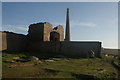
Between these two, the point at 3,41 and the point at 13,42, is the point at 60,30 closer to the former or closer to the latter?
the point at 13,42

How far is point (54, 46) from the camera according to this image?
1072 inches

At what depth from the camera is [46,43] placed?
28.4 meters

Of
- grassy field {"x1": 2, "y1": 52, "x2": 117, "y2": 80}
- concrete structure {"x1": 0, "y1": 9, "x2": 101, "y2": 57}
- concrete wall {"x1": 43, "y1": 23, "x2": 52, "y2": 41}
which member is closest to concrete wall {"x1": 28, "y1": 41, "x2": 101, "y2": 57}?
concrete structure {"x1": 0, "y1": 9, "x2": 101, "y2": 57}

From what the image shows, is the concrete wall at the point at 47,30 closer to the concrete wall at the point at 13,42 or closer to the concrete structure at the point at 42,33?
the concrete structure at the point at 42,33

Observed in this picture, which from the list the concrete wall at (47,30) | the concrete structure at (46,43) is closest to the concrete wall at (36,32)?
the concrete structure at (46,43)

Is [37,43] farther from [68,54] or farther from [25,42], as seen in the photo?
[68,54]

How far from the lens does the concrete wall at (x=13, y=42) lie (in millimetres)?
24253

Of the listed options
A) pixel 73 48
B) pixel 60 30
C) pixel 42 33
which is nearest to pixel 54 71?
pixel 73 48

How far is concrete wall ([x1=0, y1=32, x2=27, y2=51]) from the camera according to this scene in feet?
79.6

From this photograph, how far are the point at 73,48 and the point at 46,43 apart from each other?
19.7 feet

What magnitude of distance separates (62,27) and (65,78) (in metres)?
29.0

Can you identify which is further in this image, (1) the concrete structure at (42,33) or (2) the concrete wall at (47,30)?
(2) the concrete wall at (47,30)

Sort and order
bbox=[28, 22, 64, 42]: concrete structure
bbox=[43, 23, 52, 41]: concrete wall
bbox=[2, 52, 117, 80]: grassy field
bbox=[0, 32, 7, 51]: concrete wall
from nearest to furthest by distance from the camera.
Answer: bbox=[2, 52, 117, 80]: grassy field < bbox=[0, 32, 7, 51]: concrete wall < bbox=[28, 22, 64, 42]: concrete structure < bbox=[43, 23, 52, 41]: concrete wall

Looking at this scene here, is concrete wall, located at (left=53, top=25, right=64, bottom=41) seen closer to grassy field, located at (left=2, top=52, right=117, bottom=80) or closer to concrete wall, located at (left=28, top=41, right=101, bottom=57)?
concrete wall, located at (left=28, top=41, right=101, bottom=57)
